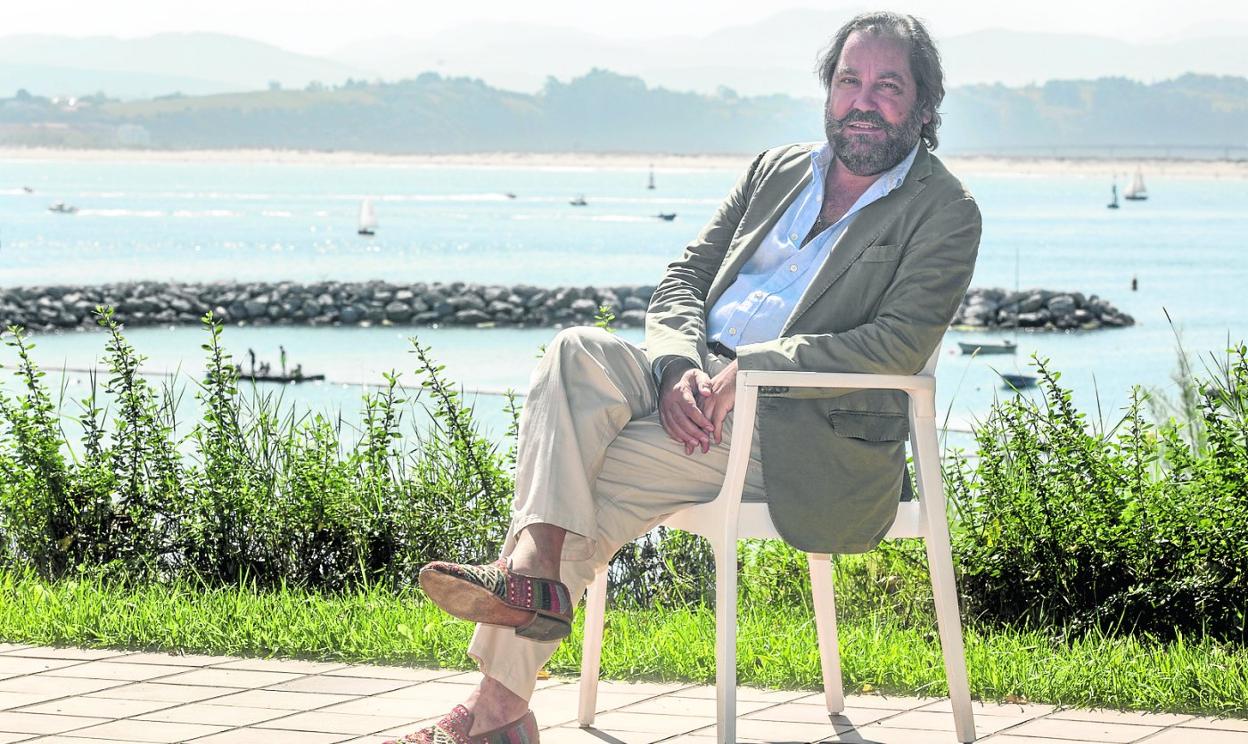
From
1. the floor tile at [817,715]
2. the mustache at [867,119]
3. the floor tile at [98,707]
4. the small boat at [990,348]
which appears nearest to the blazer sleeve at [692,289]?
the mustache at [867,119]

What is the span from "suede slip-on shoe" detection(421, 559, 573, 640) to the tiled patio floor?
0.38 m

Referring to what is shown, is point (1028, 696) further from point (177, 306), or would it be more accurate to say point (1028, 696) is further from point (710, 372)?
point (177, 306)

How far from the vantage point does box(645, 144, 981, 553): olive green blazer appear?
272cm

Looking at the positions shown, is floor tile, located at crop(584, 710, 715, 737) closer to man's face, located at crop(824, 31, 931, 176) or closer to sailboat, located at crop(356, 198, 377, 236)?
man's face, located at crop(824, 31, 931, 176)

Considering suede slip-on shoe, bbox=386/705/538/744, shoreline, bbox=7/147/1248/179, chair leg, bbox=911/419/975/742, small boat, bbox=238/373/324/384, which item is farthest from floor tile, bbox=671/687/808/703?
shoreline, bbox=7/147/1248/179

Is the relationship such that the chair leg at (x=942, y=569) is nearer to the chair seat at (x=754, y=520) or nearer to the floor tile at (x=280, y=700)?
the chair seat at (x=754, y=520)

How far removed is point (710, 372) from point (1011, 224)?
63030 mm

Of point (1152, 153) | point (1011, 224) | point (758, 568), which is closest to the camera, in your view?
point (758, 568)

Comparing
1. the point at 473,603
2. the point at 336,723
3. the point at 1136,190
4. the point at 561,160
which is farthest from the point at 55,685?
the point at 561,160

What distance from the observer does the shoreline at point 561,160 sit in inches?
5349

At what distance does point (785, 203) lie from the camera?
10.3 ft

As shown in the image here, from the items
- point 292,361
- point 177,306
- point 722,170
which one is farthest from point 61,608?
point 722,170

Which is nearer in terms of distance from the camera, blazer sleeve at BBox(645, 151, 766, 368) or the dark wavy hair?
blazer sleeve at BBox(645, 151, 766, 368)

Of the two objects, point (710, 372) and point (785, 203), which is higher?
point (785, 203)
